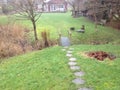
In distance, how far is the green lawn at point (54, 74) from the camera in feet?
24.4

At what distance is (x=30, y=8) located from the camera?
17.6 metres

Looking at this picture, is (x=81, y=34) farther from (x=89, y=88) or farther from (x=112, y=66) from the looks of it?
(x=89, y=88)

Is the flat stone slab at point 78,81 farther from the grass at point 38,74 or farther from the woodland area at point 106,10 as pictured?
the woodland area at point 106,10

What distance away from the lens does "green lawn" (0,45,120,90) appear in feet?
24.4

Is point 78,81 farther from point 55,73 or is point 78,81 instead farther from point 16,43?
point 16,43

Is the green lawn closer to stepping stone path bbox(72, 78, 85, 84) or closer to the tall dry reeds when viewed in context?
stepping stone path bbox(72, 78, 85, 84)

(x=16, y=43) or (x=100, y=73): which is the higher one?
(x=100, y=73)

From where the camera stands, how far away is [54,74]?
8508mm

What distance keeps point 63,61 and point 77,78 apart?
2307 mm

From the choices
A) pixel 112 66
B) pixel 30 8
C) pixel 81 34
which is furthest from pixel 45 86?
pixel 81 34

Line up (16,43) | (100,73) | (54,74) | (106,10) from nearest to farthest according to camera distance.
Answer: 1. (100,73)
2. (54,74)
3. (16,43)
4. (106,10)

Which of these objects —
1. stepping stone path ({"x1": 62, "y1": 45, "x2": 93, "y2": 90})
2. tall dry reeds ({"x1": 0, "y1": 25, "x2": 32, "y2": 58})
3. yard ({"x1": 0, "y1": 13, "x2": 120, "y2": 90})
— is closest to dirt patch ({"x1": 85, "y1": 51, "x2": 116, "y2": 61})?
yard ({"x1": 0, "y1": 13, "x2": 120, "y2": 90})

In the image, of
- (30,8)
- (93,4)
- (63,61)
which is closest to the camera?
(63,61)

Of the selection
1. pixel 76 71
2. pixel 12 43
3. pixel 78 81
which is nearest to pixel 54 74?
pixel 76 71
